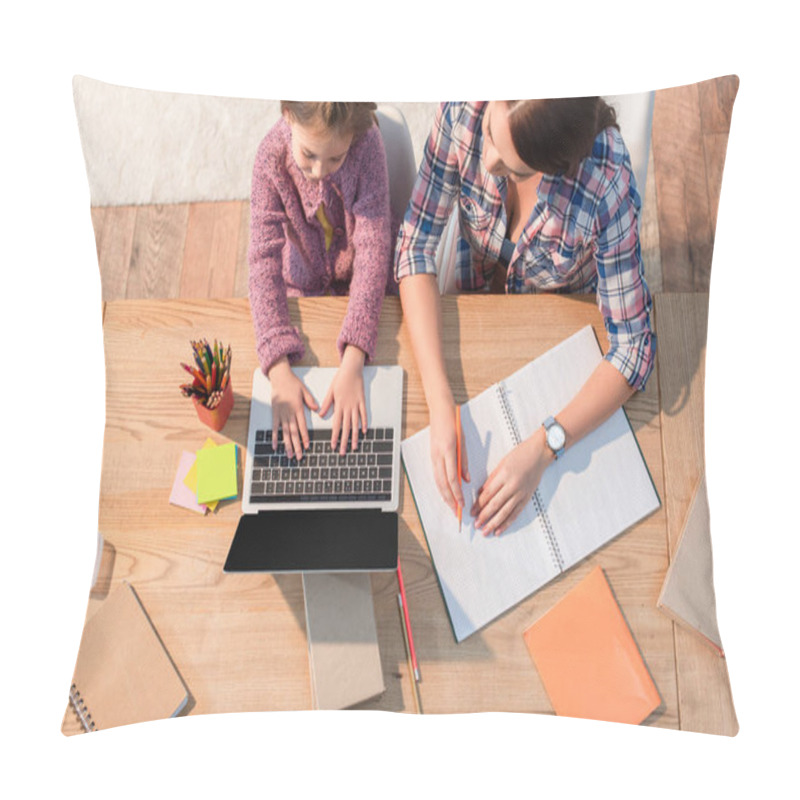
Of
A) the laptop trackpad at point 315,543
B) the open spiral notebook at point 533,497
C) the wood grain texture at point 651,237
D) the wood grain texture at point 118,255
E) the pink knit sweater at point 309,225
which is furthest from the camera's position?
the wood grain texture at point 118,255

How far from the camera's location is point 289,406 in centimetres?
108

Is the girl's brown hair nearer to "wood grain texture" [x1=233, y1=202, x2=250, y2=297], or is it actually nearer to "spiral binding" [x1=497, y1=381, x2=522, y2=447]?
"spiral binding" [x1=497, y1=381, x2=522, y2=447]

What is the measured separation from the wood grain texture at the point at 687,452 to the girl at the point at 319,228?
488mm

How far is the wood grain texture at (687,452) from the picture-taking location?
3.11 feet

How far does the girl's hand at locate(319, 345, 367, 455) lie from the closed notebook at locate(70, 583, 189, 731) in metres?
0.40

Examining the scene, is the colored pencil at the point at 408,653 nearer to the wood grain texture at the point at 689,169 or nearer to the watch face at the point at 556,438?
the watch face at the point at 556,438

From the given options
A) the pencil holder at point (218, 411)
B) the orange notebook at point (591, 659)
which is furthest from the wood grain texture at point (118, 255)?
the orange notebook at point (591, 659)

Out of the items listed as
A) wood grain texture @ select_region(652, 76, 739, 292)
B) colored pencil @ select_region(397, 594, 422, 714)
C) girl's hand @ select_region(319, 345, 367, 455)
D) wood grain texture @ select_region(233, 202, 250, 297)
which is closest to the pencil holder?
girl's hand @ select_region(319, 345, 367, 455)

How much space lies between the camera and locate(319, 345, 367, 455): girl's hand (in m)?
1.07

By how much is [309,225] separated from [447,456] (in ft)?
Result: 1.63

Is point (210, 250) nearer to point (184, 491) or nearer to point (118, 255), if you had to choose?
point (118, 255)

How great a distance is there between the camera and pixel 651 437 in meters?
1.07

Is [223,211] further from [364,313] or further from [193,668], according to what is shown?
[193,668]

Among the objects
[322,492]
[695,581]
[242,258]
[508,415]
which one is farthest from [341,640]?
[242,258]
